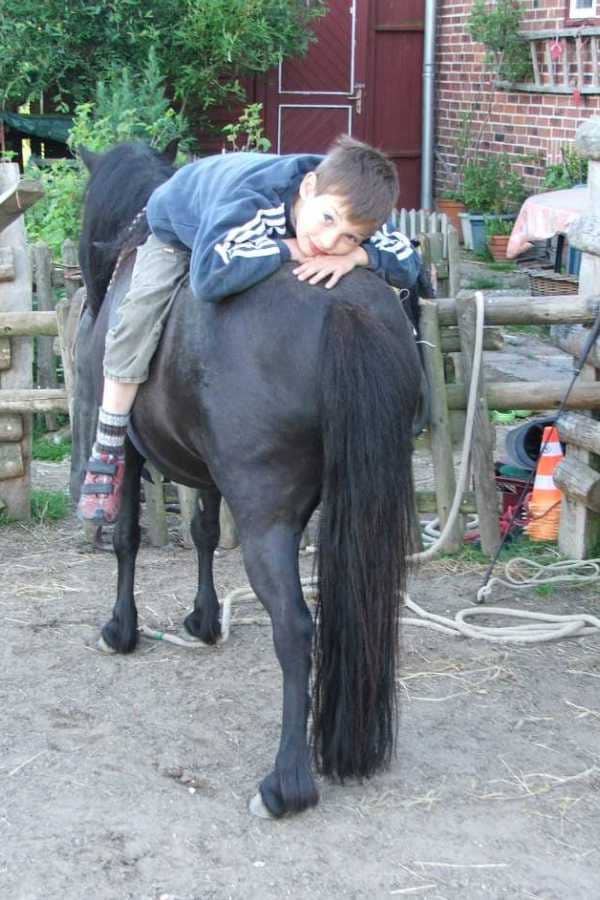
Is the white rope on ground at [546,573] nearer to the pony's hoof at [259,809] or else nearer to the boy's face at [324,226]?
the pony's hoof at [259,809]

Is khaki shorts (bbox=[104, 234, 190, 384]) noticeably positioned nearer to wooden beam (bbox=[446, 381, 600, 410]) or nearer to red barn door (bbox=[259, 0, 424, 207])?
wooden beam (bbox=[446, 381, 600, 410])

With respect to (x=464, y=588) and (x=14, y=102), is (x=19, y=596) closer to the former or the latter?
(x=464, y=588)

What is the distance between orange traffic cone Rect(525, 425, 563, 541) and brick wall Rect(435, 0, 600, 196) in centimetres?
705

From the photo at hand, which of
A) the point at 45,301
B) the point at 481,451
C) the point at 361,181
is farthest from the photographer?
the point at 45,301

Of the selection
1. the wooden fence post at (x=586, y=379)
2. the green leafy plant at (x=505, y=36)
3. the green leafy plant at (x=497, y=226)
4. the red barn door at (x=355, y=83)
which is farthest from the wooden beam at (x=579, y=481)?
the red barn door at (x=355, y=83)

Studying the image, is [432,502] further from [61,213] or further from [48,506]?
[61,213]

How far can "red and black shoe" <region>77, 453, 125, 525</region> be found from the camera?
3.81 metres

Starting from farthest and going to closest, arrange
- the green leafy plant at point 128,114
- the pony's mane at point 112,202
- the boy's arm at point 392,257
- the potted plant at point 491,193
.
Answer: the potted plant at point 491,193 → the green leafy plant at point 128,114 → the pony's mane at point 112,202 → the boy's arm at point 392,257

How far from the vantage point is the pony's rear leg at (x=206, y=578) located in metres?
4.43

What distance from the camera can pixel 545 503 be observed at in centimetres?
552

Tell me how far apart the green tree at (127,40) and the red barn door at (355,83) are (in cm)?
165

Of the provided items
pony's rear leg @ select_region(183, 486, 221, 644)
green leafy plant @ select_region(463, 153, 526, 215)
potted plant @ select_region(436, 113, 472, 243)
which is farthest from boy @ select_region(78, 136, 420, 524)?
potted plant @ select_region(436, 113, 472, 243)

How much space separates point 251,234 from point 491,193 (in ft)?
34.9

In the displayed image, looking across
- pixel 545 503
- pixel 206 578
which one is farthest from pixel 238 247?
pixel 545 503
